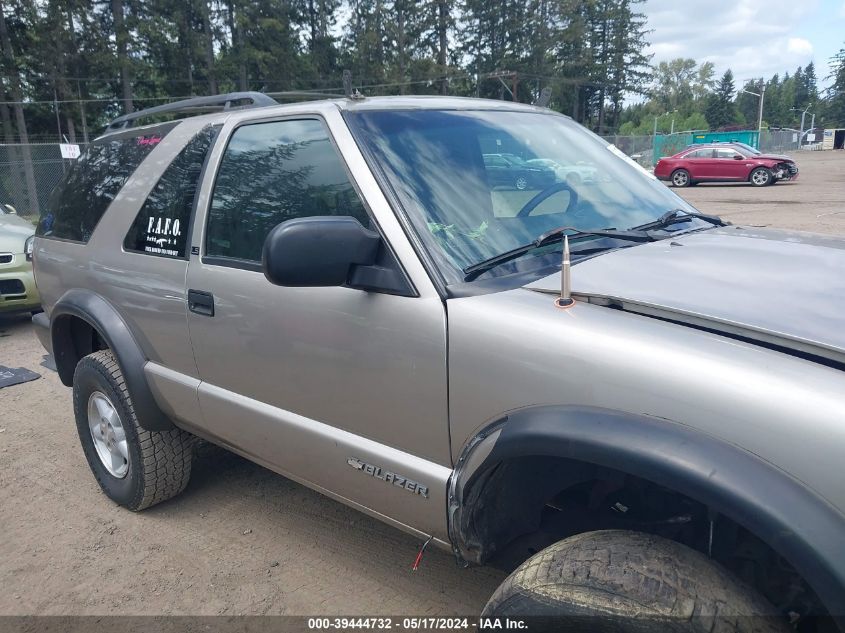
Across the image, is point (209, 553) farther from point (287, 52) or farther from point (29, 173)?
point (287, 52)

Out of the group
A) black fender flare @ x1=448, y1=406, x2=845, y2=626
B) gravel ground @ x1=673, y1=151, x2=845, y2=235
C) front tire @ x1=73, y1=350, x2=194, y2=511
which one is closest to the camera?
black fender flare @ x1=448, y1=406, x2=845, y2=626

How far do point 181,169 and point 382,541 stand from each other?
1960 mm

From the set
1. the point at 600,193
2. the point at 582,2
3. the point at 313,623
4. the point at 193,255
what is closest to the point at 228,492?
the point at 313,623

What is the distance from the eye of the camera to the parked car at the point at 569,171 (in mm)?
2732

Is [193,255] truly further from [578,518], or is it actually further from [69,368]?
[578,518]

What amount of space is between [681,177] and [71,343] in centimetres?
2551

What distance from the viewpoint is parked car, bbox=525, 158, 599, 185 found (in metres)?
2.73

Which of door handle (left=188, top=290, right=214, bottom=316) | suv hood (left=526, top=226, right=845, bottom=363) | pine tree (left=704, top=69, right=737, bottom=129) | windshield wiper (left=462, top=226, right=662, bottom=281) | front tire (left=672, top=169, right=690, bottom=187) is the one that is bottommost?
front tire (left=672, top=169, right=690, bottom=187)

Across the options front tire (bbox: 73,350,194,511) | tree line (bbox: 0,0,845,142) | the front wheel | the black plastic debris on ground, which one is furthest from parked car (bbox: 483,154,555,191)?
tree line (bbox: 0,0,845,142)

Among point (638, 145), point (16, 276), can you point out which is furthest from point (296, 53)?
point (16, 276)

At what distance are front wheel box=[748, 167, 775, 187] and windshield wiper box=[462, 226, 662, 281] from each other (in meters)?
24.9

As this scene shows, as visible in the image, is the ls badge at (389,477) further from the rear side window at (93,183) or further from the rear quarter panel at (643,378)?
the rear side window at (93,183)

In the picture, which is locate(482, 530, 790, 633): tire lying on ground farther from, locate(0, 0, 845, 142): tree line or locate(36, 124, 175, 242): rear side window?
locate(0, 0, 845, 142): tree line

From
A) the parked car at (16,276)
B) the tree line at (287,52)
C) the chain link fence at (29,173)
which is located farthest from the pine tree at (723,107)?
the parked car at (16,276)
